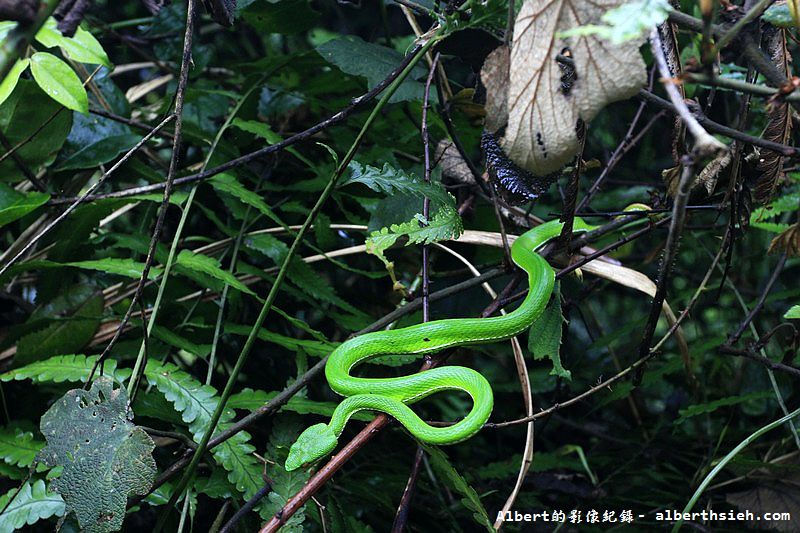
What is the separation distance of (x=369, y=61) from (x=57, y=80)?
1.15 m

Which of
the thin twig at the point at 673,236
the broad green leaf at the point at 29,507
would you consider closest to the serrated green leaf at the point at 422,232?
the thin twig at the point at 673,236

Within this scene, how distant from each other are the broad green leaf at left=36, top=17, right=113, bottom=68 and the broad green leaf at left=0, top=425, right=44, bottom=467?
1.35 metres

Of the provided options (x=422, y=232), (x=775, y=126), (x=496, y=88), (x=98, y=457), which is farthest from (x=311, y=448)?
(x=775, y=126)

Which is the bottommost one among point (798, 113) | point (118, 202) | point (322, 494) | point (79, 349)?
point (322, 494)

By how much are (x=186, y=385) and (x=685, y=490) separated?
235cm

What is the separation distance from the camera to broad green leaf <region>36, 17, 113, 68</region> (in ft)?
6.52

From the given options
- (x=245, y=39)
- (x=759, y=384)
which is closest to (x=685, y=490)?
(x=759, y=384)

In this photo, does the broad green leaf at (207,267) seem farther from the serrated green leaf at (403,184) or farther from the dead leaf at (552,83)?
the dead leaf at (552,83)

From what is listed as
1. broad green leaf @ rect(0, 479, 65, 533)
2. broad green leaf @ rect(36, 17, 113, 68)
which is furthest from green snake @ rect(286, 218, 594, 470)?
broad green leaf @ rect(36, 17, 113, 68)

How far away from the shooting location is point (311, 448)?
211cm

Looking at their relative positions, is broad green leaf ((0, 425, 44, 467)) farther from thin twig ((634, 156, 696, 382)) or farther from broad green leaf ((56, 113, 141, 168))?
thin twig ((634, 156, 696, 382))

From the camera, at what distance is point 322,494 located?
8.47ft

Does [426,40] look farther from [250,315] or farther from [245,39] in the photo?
[245,39]

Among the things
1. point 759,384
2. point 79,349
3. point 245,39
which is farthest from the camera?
point 245,39
